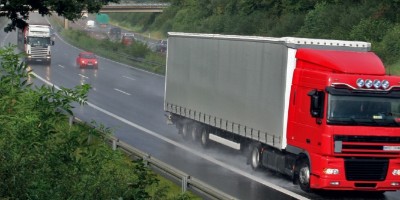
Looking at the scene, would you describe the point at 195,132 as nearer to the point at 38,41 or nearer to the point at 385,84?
the point at 385,84

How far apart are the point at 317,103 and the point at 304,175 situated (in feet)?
6.60

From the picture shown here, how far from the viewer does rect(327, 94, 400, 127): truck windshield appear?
21250 mm

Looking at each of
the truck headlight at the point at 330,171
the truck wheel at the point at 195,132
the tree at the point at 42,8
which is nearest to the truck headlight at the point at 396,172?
the truck headlight at the point at 330,171

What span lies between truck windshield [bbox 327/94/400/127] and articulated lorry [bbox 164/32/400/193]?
23mm

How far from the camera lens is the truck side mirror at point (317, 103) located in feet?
69.9

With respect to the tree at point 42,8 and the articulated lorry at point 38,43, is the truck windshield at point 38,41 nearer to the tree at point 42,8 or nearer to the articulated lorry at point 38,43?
the articulated lorry at point 38,43

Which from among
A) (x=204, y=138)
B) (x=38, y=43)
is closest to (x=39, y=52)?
(x=38, y=43)

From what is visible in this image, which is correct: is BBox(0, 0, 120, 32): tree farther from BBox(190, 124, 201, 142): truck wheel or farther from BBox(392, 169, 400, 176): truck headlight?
BBox(392, 169, 400, 176): truck headlight

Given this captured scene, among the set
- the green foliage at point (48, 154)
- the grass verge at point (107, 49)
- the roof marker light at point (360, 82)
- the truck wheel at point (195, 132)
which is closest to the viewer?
the green foliage at point (48, 154)

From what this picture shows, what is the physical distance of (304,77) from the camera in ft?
73.9

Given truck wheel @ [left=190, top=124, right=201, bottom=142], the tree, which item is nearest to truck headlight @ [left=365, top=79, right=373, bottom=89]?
truck wheel @ [left=190, top=124, right=201, bottom=142]

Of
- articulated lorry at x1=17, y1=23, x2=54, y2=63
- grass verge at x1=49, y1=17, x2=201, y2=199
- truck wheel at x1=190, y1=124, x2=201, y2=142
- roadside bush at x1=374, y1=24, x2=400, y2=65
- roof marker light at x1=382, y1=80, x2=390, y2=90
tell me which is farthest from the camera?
articulated lorry at x1=17, y1=23, x2=54, y2=63

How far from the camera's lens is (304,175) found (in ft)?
73.2

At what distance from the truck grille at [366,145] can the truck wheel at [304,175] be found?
1.17 m
